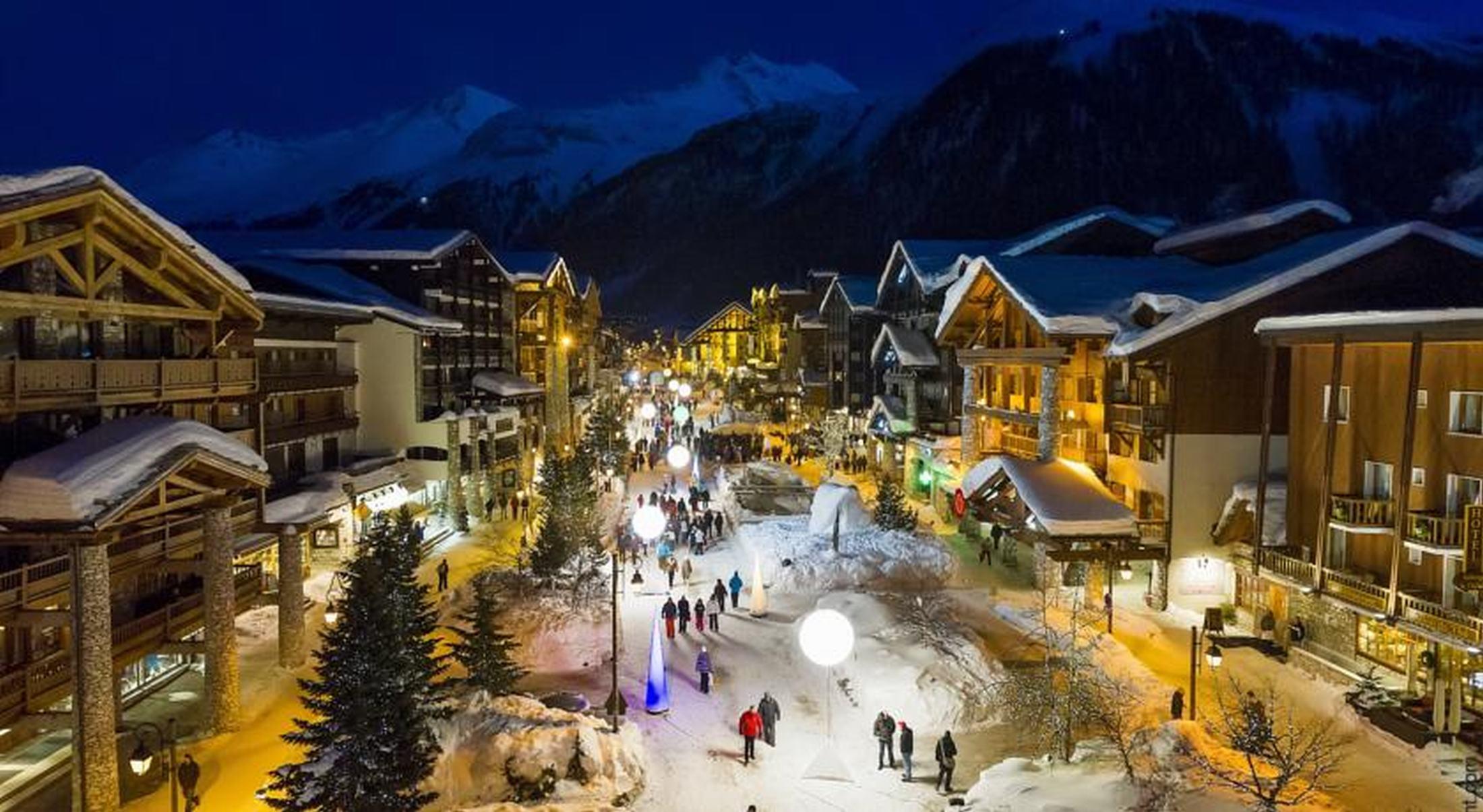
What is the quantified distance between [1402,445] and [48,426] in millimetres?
26377

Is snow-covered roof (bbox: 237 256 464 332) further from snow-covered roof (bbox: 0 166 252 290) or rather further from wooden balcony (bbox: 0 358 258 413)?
snow-covered roof (bbox: 0 166 252 290)

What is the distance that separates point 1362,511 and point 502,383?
3471 cm

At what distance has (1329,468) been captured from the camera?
844 inches

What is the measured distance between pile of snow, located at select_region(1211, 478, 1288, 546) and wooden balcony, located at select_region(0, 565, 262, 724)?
2455 cm

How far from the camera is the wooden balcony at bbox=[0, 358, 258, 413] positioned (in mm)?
14219

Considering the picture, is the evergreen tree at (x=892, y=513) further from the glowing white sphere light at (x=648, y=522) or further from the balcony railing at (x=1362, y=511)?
the balcony railing at (x=1362, y=511)

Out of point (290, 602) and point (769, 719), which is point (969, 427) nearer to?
point (769, 719)

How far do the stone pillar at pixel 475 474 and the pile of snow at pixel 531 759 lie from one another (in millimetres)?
24401

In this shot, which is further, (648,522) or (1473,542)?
(648,522)

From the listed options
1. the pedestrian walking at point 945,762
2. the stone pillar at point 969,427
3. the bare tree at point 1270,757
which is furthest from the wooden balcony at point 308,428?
the bare tree at point 1270,757

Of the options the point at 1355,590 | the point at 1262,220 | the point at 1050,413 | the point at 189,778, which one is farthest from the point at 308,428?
the point at 1262,220

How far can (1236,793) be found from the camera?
43.1 ft

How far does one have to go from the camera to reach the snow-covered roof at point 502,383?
142ft

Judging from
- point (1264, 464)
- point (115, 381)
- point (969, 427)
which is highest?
point (115, 381)
